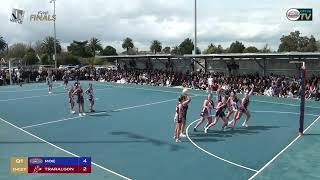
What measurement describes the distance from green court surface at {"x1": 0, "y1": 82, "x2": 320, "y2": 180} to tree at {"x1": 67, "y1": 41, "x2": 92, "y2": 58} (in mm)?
84079

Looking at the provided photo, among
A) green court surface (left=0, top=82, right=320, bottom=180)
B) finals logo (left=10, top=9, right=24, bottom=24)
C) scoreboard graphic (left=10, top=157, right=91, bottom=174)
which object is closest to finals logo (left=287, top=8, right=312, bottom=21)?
green court surface (left=0, top=82, right=320, bottom=180)

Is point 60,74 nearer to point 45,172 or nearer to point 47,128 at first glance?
point 47,128

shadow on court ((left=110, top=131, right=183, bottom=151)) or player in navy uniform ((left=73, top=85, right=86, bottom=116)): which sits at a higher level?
player in navy uniform ((left=73, top=85, right=86, bottom=116))

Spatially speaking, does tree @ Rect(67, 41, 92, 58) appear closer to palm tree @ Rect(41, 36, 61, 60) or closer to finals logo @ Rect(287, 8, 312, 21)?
palm tree @ Rect(41, 36, 61, 60)

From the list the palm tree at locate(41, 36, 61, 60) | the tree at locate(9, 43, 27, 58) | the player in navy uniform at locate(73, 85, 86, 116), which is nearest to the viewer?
the player in navy uniform at locate(73, 85, 86, 116)

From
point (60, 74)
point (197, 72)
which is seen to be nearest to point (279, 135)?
point (197, 72)

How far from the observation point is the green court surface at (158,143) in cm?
1188

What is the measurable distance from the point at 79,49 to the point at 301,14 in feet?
292

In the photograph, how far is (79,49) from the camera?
109125 millimetres

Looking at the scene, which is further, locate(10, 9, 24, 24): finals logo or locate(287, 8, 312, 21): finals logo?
locate(10, 9, 24, 24): finals logo

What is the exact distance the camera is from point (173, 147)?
1473 centimetres

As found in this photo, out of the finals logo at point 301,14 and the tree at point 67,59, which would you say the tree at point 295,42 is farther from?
the finals logo at point 301,14

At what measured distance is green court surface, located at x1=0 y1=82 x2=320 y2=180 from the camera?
468 inches

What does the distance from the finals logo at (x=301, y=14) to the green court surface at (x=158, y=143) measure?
527 centimetres
